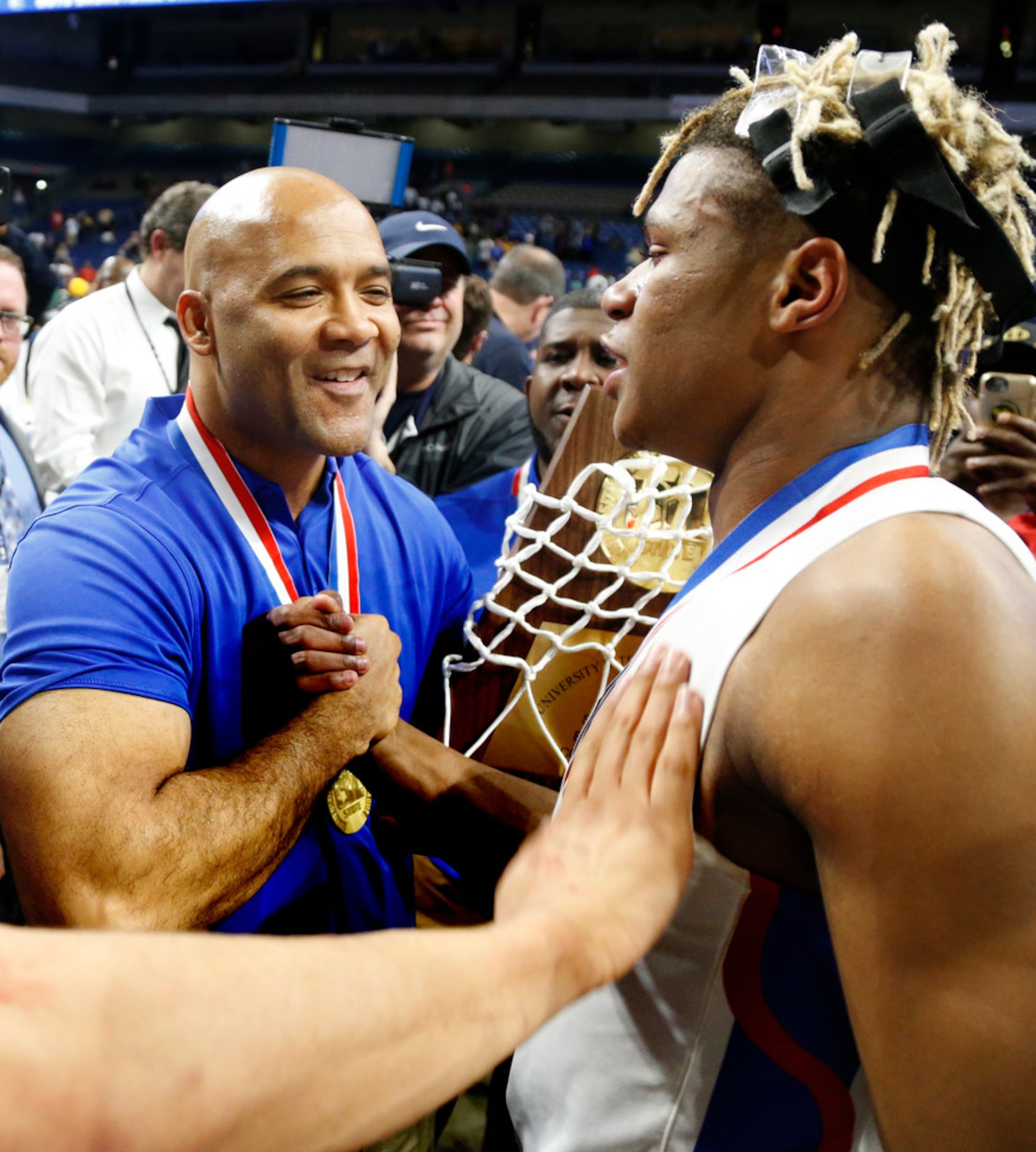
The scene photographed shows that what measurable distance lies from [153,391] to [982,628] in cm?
353

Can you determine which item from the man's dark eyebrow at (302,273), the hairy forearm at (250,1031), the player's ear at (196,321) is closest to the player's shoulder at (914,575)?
the hairy forearm at (250,1031)

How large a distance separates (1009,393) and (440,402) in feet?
6.82

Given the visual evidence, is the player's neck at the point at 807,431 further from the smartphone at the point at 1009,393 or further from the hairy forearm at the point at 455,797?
the smartphone at the point at 1009,393

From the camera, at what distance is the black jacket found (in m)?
3.93

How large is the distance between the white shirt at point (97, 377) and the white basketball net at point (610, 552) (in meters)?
2.50

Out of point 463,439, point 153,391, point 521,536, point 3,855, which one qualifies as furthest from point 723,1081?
point 153,391

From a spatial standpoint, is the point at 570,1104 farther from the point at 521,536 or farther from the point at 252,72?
the point at 252,72

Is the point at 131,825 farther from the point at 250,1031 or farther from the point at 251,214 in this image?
the point at 251,214

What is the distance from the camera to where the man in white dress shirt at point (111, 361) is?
3.90 metres

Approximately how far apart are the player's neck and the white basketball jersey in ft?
0.10

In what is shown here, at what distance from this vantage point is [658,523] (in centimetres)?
192

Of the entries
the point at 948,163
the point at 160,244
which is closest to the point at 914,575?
the point at 948,163

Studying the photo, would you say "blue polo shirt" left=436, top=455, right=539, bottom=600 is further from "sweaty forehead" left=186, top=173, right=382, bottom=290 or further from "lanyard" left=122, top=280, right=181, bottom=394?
"lanyard" left=122, top=280, right=181, bottom=394

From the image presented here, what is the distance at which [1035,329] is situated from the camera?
2.44 m
